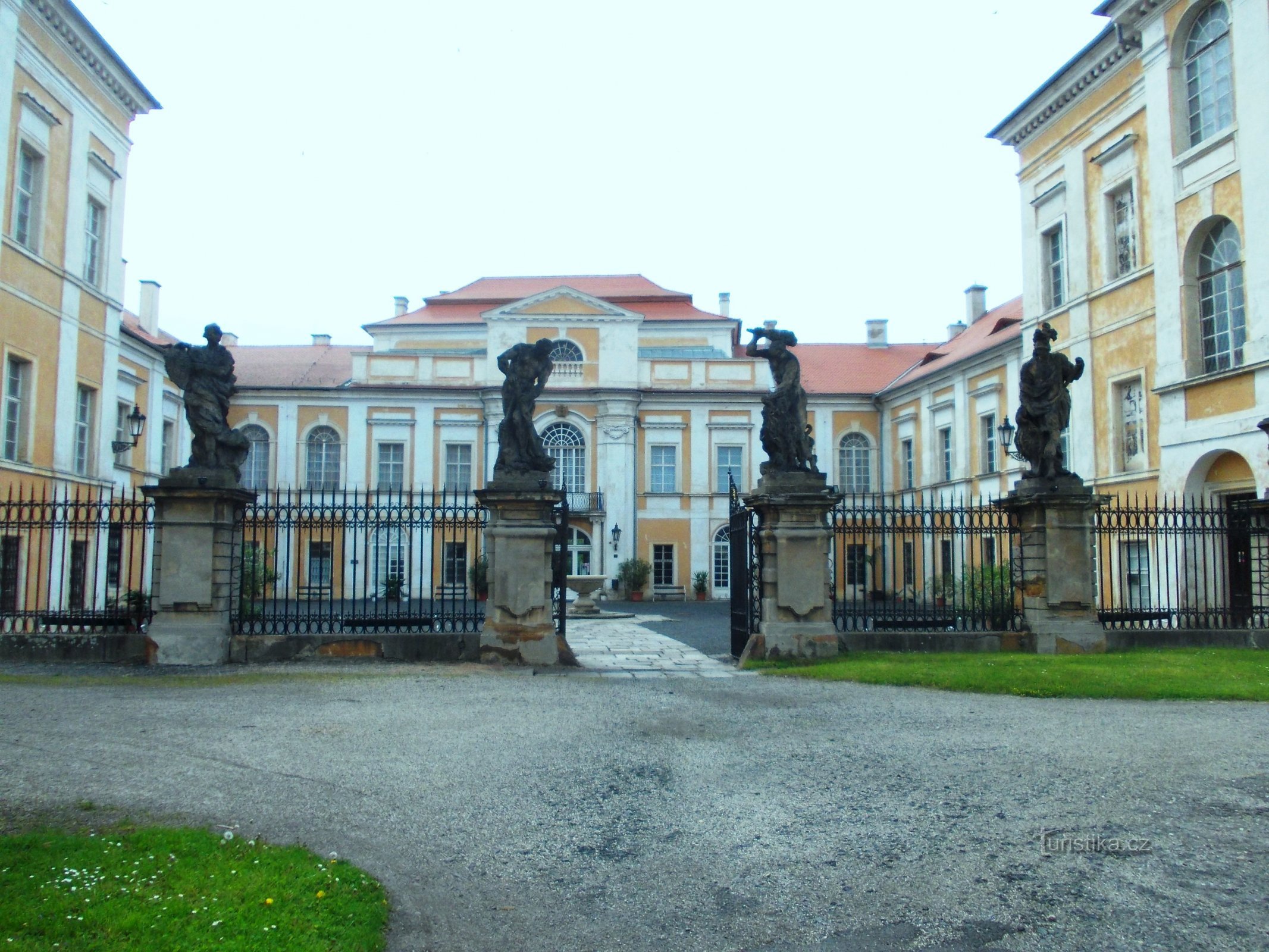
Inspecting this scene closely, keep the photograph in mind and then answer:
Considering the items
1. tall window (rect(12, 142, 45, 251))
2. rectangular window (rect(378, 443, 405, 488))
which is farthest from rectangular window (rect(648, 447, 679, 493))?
tall window (rect(12, 142, 45, 251))

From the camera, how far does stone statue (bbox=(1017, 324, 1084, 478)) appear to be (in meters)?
12.9

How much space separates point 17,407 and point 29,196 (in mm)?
4305

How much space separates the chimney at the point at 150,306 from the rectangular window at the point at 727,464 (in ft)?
66.6

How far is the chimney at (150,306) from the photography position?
110 feet

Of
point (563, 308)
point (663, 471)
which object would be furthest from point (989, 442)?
point (563, 308)

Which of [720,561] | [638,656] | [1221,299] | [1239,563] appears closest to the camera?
[638,656]

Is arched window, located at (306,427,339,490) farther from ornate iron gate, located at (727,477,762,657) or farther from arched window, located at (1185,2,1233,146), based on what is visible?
arched window, located at (1185,2,1233,146)

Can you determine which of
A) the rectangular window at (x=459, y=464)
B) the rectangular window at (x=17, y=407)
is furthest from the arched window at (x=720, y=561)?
the rectangular window at (x=17, y=407)

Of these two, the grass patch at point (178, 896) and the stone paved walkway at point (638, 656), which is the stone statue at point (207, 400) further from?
the grass patch at point (178, 896)

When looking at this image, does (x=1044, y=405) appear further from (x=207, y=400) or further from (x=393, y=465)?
(x=393, y=465)

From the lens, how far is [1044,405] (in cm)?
1292

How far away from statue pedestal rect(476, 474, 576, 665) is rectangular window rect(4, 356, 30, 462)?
13020mm

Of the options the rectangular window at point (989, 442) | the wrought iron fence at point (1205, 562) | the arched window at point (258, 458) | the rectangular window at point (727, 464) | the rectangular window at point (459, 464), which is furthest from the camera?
the rectangular window at point (727, 464)

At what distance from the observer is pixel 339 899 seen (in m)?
3.92
